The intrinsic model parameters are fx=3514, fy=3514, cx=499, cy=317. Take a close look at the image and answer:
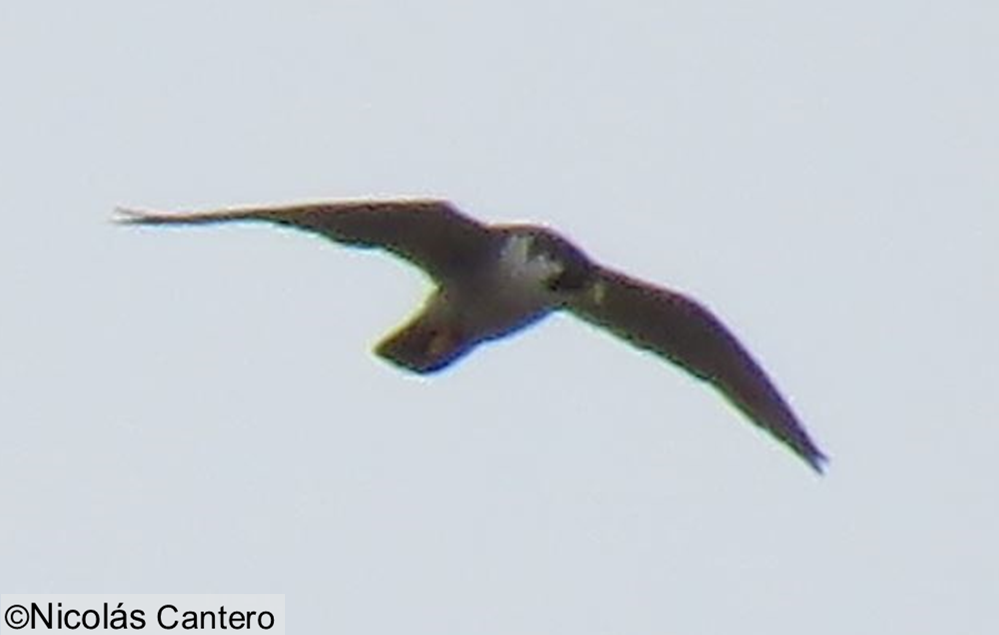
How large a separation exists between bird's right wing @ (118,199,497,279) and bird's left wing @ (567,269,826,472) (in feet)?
2.77

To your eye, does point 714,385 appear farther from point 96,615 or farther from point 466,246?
point 96,615

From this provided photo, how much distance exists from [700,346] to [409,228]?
148cm

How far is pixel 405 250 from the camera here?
42.6 ft

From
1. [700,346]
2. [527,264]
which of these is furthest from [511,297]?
[700,346]

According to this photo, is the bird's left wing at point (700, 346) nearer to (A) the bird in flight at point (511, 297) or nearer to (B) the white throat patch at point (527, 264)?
(A) the bird in flight at point (511, 297)

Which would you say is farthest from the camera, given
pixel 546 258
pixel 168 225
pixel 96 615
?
pixel 96 615

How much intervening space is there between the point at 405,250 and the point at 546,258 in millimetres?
609

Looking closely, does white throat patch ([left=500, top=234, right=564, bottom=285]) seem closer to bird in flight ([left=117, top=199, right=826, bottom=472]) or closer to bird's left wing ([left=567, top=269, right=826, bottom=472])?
bird in flight ([left=117, top=199, right=826, bottom=472])

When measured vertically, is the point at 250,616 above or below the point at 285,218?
below

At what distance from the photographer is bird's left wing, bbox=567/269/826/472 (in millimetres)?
13648

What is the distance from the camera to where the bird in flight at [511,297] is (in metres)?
12.7

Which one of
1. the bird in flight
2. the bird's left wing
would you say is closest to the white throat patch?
the bird in flight

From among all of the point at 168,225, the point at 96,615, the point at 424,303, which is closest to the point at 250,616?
the point at 96,615

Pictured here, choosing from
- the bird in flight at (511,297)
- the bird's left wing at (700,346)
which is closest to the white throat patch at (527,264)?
the bird in flight at (511,297)
